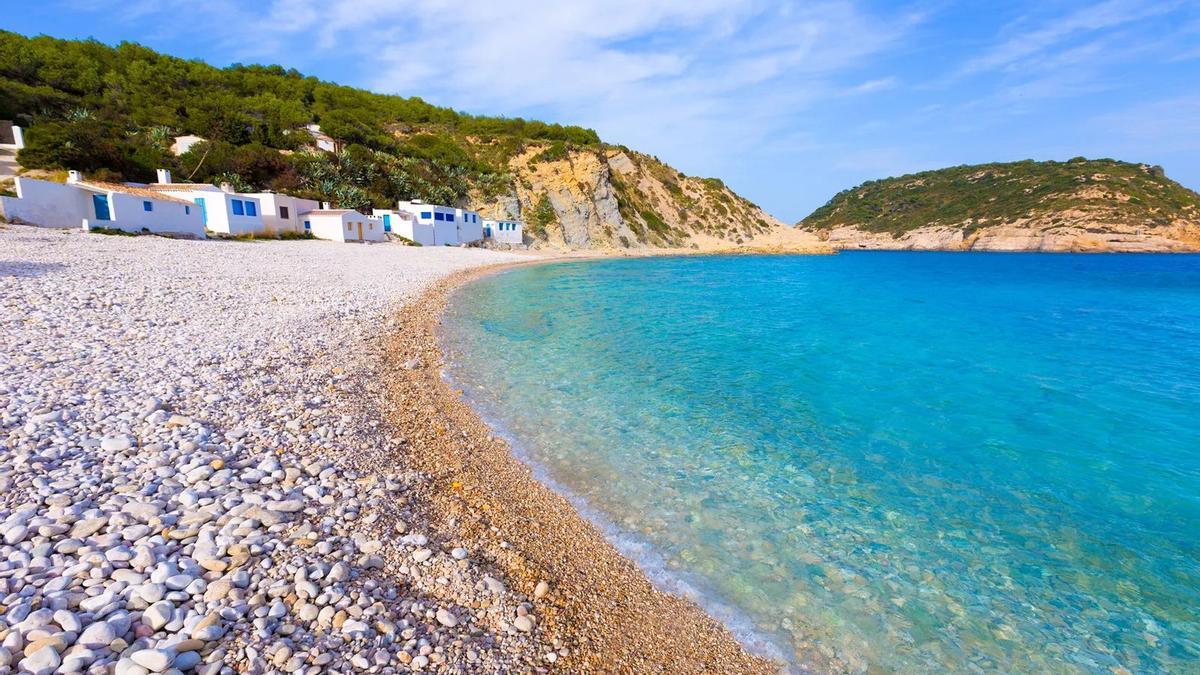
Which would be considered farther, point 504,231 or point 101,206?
point 504,231

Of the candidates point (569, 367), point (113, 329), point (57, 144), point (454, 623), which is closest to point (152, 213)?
point (57, 144)

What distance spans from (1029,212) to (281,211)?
382 ft

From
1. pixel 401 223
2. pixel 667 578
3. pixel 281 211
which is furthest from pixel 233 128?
pixel 667 578

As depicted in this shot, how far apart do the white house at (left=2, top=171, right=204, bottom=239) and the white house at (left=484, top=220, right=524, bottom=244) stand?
94.1ft

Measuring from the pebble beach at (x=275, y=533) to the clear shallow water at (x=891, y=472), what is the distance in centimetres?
116

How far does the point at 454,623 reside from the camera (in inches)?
148

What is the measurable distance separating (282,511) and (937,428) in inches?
399

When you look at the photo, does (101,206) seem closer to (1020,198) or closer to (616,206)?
(616,206)

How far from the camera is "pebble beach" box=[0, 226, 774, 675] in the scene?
10.5ft

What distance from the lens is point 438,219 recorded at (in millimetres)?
48969

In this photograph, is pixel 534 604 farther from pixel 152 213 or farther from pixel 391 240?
pixel 391 240

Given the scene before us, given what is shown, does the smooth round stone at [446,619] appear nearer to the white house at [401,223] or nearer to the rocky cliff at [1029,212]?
the white house at [401,223]

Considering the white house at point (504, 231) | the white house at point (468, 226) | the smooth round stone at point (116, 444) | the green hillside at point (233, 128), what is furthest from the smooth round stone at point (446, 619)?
the white house at point (504, 231)

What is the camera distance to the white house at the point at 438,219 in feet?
158
